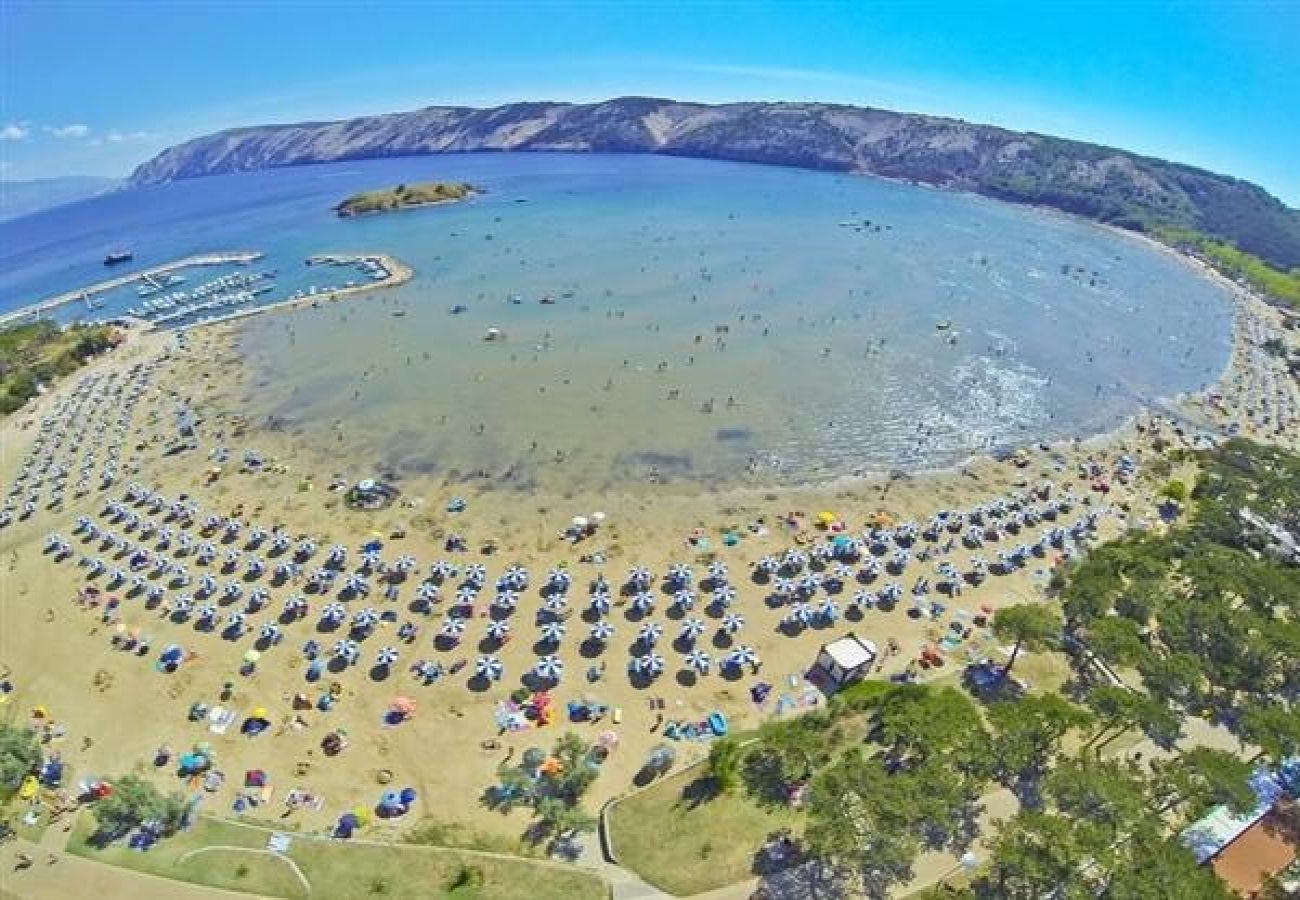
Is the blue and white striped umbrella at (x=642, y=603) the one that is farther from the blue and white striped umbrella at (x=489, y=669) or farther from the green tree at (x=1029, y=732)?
the green tree at (x=1029, y=732)

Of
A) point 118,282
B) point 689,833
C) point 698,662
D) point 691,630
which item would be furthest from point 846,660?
point 118,282

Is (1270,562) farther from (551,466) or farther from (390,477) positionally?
(390,477)

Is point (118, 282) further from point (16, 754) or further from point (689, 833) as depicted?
point (689, 833)

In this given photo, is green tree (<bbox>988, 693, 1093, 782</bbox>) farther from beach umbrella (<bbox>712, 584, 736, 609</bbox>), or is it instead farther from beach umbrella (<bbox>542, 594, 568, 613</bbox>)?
beach umbrella (<bbox>542, 594, 568, 613</bbox>)

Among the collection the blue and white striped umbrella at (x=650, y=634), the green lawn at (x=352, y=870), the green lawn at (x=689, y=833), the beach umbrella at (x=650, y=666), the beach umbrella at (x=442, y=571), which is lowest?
the green lawn at (x=352, y=870)

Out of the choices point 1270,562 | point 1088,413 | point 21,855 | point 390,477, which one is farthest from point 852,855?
point 1088,413

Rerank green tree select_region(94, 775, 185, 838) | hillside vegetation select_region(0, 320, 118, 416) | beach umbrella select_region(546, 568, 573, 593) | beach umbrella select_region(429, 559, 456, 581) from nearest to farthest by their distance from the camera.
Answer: green tree select_region(94, 775, 185, 838) → beach umbrella select_region(546, 568, 573, 593) → beach umbrella select_region(429, 559, 456, 581) → hillside vegetation select_region(0, 320, 118, 416)

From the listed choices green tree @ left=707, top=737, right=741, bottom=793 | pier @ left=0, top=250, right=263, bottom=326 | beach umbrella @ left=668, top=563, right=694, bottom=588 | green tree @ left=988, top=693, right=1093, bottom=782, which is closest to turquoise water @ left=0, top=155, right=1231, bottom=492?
pier @ left=0, top=250, right=263, bottom=326

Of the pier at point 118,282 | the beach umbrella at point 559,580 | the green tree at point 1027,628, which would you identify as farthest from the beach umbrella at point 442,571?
the pier at point 118,282
